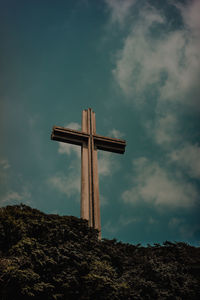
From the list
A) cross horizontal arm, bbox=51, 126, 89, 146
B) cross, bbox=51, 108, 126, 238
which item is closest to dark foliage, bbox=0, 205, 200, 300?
cross, bbox=51, 108, 126, 238

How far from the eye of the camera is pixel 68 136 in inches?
660

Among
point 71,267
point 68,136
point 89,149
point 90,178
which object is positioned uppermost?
point 68,136

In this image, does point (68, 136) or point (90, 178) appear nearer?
point (90, 178)

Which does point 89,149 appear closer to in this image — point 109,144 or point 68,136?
point 68,136

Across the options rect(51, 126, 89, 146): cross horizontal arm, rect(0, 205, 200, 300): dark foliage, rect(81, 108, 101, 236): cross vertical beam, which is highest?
rect(51, 126, 89, 146): cross horizontal arm

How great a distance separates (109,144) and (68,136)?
2866 millimetres

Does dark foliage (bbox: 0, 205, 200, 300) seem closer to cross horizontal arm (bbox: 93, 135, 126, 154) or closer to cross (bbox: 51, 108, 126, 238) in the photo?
cross (bbox: 51, 108, 126, 238)

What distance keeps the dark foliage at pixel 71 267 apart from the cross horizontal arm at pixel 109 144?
7.35 meters

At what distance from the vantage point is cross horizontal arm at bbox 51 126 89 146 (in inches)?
648

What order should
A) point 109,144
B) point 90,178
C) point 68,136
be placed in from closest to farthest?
point 90,178 → point 68,136 → point 109,144

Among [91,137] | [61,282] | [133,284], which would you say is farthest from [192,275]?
[91,137]

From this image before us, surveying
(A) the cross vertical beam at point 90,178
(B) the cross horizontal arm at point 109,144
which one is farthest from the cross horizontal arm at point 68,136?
(B) the cross horizontal arm at point 109,144

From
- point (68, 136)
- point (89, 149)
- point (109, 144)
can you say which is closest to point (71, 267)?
point (89, 149)

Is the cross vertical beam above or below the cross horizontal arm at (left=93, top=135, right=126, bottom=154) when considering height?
below
